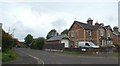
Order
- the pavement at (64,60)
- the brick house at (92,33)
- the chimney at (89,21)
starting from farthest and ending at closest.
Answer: the chimney at (89,21)
the brick house at (92,33)
the pavement at (64,60)

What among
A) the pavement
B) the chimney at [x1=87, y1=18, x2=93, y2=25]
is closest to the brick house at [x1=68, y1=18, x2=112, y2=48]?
the chimney at [x1=87, y1=18, x2=93, y2=25]

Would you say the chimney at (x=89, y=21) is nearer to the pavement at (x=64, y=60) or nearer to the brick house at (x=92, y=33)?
the brick house at (x=92, y=33)

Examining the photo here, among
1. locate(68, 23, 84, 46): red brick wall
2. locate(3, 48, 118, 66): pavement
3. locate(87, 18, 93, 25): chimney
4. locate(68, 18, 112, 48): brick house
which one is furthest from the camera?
locate(87, 18, 93, 25): chimney

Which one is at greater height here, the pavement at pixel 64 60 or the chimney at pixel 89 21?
the chimney at pixel 89 21

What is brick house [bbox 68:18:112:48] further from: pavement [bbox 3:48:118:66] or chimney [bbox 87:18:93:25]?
pavement [bbox 3:48:118:66]

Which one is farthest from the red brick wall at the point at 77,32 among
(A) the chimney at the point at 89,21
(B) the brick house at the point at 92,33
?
(A) the chimney at the point at 89,21

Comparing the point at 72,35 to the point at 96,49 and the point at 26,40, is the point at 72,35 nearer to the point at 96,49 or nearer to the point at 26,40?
the point at 96,49

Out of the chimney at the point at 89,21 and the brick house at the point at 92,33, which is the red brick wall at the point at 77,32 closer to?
the brick house at the point at 92,33

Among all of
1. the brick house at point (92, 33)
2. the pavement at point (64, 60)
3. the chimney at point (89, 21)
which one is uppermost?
the chimney at point (89, 21)

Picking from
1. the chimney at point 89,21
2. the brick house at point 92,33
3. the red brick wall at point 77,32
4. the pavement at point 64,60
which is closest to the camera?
the pavement at point 64,60

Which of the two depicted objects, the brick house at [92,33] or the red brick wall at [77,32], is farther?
the red brick wall at [77,32]


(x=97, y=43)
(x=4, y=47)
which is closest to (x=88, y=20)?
(x=97, y=43)

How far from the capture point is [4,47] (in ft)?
108

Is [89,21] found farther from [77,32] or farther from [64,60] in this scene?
[64,60]
